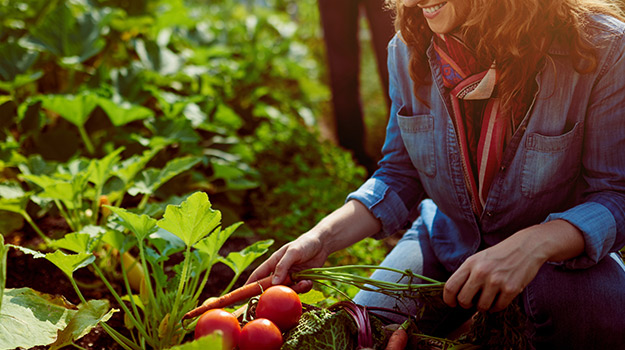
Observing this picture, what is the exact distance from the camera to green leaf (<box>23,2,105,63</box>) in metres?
3.33

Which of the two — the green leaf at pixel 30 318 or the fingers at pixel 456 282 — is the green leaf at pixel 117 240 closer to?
the green leaf at pixel 30 318

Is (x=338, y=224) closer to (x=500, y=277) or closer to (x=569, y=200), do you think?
(x=500, y=277)

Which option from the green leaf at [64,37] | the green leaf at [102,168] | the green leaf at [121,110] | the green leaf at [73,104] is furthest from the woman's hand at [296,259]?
the green leaf at [64,37]

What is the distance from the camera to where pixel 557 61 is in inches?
62.4

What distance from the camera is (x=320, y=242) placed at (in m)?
1.76

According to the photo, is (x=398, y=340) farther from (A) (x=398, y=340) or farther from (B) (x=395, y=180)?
(B) (x=395, y=180)

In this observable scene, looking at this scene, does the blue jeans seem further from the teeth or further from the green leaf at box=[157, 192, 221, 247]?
the teeth

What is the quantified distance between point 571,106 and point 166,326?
1.33m

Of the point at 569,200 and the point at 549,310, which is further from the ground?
the point at 569,200

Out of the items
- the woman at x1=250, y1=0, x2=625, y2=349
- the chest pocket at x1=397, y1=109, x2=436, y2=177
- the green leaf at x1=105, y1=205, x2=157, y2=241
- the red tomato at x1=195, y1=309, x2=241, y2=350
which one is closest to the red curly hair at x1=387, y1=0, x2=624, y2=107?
the woman at x1=250, y1=0, x2=625, y2=349

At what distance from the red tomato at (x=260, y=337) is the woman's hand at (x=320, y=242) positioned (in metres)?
0.20

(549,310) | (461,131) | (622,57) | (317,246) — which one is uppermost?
(622,57)

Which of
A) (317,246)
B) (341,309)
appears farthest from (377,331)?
(317,246)

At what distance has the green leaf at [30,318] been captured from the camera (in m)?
1.48
